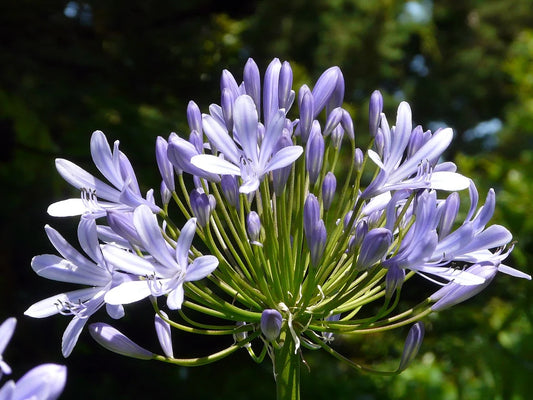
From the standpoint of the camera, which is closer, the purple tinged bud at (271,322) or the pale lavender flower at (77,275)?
the purple tinged bud at (271,322)

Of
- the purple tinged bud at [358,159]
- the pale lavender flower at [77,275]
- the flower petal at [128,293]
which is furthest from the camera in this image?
the purple tinged bud at [358,159]

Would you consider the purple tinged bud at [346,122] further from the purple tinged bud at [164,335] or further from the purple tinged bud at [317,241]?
the purple tinged bud at [164,335]

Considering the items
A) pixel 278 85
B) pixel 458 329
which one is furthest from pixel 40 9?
pixel 458 329

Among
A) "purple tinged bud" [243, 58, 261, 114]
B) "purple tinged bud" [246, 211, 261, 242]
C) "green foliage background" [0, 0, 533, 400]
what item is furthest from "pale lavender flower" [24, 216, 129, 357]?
"green foliage background" [0, 0, 533, 400]

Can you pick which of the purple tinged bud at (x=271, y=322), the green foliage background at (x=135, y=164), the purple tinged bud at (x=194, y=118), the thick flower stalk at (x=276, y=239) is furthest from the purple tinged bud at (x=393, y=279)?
the green foliage background at (x=135, y=164)

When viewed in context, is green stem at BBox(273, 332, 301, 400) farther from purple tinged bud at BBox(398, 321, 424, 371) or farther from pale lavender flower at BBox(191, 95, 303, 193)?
pale lavender flower at BBox(191, 95, 303, 193)

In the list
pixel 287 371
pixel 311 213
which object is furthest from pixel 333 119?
pixel 287 371
